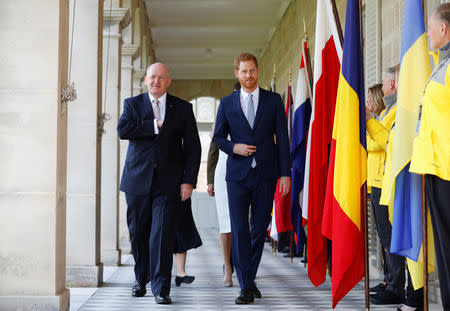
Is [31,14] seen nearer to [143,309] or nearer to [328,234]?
[143,309]

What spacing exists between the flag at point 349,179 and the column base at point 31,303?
5.69 feet

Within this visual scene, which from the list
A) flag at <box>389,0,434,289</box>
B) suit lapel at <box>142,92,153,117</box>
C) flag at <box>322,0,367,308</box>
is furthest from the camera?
suit lapel at <box>142,92,153,117</box>

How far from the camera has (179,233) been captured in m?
5.90

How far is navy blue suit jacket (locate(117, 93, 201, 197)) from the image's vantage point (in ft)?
16.3

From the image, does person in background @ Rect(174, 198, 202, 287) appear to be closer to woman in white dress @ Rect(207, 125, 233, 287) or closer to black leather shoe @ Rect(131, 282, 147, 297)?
woman in white dress @ Rect(207, 125, 233, 287)

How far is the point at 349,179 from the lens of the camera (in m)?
4.33

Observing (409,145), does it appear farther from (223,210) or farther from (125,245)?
(125,245)

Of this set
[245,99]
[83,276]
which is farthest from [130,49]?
[245,99]

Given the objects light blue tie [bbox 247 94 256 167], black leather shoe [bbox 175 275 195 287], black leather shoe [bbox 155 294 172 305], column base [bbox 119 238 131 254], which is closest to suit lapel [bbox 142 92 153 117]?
light blue tie [bbox 247 94 256 167]

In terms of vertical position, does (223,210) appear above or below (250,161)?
below

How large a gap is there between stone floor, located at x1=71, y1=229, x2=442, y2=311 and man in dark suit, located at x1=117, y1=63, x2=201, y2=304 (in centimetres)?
23

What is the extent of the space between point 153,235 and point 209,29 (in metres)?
11.7

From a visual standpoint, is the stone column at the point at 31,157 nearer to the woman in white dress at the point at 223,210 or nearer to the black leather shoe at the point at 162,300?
the black leather shoe at the point at 162,300

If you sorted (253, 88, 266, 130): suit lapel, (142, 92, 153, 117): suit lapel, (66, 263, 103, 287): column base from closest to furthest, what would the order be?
(253, 88, 266, 130): suit lapel → (142, 92, 153, 117): suit lapel → (66, 263, 103, 287): column base
